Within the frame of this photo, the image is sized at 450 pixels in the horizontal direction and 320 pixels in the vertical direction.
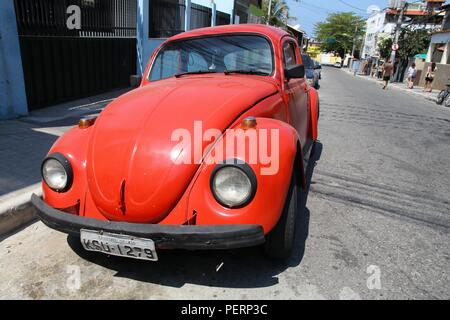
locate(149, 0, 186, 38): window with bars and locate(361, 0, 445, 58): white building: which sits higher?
locate(361, 0, 445, 58): white building

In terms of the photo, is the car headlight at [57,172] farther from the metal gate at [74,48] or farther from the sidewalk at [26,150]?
the metal gate at [74,48]

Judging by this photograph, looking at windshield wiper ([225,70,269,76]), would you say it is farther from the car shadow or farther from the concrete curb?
the concrete curb

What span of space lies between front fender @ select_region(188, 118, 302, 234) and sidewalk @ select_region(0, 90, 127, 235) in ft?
6.34

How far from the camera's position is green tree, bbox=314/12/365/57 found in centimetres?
7131

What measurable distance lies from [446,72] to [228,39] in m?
22.2

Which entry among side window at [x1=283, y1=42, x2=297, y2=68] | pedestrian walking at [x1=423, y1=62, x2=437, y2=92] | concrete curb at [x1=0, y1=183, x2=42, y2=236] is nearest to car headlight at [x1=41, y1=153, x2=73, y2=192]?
concrete curb at [x1=0, y1=183, x2=42, y2=236]

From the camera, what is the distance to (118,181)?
2.28 meters

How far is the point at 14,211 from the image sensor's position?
10.3ft

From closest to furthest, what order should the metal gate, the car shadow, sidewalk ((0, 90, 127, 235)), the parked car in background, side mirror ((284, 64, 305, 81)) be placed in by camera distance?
the car shadow, sidewalk ((0, 90, 127, 235)), side mirror ((284, 64, 305, 81)), the parked car in background, the metal gate

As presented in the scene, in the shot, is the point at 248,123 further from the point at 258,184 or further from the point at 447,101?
the point at 447,101

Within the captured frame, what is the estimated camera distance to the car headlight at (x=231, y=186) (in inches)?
84.8
